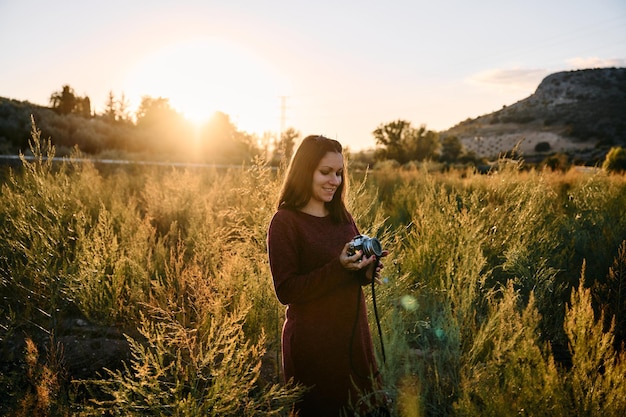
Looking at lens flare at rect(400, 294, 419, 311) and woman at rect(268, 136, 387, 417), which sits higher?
woman at rect(268, 136, 387, 417)

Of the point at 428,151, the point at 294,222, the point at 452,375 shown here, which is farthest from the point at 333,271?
the point at 428,151

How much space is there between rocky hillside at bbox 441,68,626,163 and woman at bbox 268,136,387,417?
171ft

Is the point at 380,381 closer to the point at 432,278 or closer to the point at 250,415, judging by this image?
the point at 250,415

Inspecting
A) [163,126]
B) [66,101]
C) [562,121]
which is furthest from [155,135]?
[562,121]

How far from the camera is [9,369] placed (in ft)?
11.3

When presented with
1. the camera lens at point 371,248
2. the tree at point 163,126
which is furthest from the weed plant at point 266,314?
the tree at point 163,126

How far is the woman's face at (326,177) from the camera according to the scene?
7.95ft

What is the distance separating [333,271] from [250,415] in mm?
778

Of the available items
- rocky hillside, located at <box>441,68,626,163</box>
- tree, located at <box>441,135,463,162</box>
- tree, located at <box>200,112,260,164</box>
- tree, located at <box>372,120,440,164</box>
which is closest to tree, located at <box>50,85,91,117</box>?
tree, located at <box>200,112,260,164</box>

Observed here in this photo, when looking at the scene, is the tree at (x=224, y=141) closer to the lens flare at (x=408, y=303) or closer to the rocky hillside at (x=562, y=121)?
the lens flare at (x=408, y=303)

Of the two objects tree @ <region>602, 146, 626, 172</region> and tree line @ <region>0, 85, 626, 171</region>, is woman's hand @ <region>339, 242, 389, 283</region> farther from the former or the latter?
tree @ <region>602, 146, 626, 172</region>

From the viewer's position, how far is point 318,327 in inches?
92.2

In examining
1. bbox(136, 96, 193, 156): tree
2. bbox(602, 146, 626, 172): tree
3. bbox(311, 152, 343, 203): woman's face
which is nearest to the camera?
bbox(311, 152, 343, 203): woman's face

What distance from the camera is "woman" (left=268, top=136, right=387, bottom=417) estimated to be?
2.27 m
